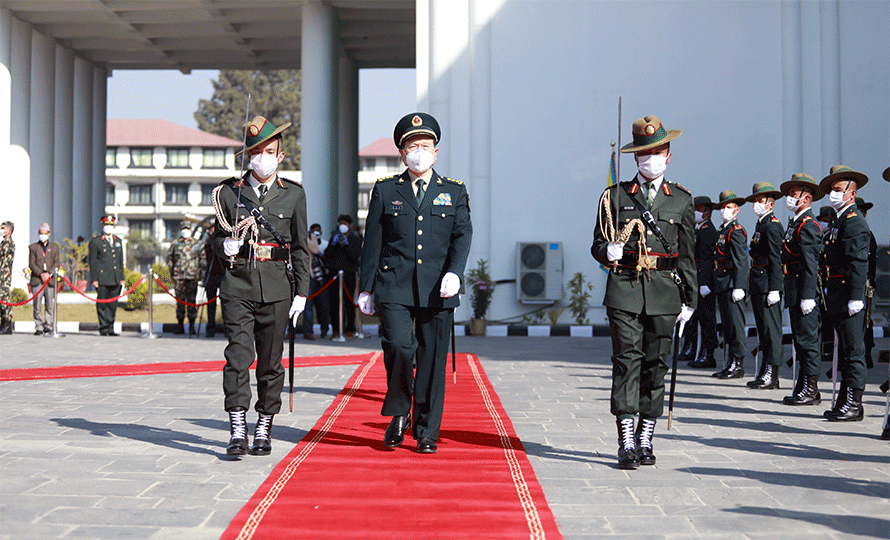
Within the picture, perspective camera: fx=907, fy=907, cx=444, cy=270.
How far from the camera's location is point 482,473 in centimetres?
514

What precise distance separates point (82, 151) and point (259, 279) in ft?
90.0

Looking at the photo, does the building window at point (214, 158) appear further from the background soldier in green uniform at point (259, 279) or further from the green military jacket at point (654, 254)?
the green military jacket at point (654, 254)

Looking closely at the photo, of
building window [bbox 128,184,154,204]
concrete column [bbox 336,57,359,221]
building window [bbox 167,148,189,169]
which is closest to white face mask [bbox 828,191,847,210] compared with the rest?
concrete column [bbox 336,57,359,221]

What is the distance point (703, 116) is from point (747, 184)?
5.10 ft

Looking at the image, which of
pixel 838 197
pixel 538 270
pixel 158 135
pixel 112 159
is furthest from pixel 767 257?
pixel 112 159

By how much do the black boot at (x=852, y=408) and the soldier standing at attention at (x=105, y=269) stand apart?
494 inches

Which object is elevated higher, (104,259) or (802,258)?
(104,259)

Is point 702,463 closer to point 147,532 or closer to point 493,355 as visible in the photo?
point 147,532

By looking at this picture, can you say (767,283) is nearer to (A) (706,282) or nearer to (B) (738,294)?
(B) (738,294)

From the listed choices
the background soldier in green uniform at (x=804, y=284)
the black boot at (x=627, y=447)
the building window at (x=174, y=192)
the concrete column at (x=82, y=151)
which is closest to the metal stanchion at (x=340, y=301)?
the background soldier in green uniform at (x=804, y=284)

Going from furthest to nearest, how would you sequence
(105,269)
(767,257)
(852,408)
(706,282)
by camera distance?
(105,269) < (706,282) < (767,257) < (852,408)

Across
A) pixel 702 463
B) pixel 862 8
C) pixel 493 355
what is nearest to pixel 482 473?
pixel 702 463

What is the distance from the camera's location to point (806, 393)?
8.23 meters

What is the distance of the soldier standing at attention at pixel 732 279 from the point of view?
1012 centimetres
